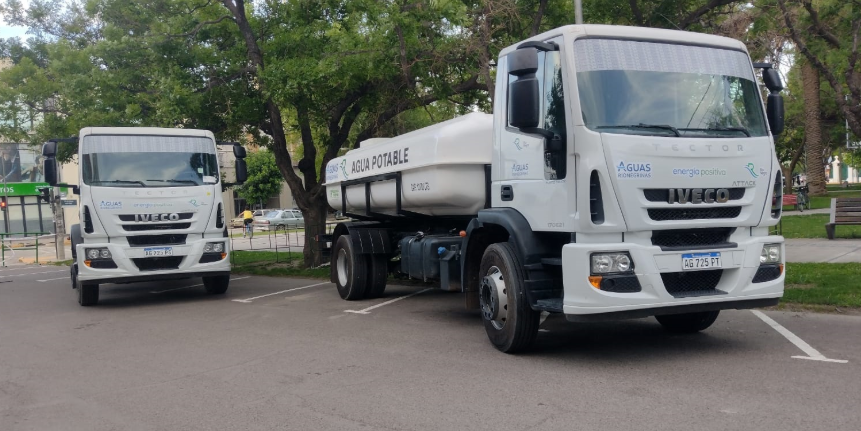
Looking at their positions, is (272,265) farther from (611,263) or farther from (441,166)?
(611,263)

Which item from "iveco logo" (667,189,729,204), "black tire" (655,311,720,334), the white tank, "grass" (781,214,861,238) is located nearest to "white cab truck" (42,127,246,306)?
the white tank

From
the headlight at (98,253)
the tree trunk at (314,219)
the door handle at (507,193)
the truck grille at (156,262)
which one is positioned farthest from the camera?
the tree trunk at (314,219)

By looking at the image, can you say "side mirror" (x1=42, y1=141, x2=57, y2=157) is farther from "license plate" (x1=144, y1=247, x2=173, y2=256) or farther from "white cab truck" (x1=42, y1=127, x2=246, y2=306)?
"license plate" (x1=144, y1=247, x2=173, y2=256)

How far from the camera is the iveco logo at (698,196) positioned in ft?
20.8

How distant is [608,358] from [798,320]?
9.48 feet

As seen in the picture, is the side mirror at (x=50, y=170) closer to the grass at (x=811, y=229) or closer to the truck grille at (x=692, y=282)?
the truck grille at (x=692, y=282)

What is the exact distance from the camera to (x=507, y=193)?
752cm

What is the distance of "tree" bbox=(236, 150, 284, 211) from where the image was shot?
57.1m

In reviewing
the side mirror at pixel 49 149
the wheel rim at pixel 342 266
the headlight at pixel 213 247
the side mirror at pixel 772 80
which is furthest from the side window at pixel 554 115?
the side mirror at pixel 49 149

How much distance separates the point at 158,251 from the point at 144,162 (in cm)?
158

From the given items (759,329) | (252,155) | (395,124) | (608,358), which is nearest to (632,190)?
(608,358)

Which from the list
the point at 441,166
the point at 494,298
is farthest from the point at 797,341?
the point at 441,166

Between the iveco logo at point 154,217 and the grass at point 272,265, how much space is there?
4.70 m

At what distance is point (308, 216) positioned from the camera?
1800cm
